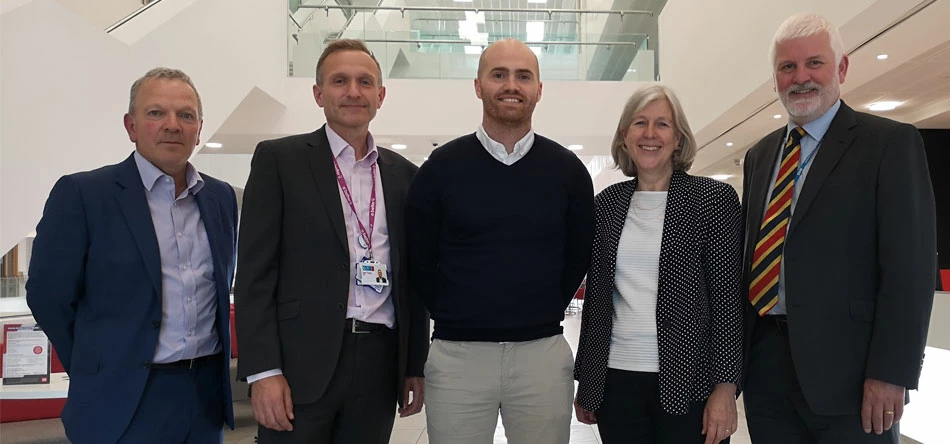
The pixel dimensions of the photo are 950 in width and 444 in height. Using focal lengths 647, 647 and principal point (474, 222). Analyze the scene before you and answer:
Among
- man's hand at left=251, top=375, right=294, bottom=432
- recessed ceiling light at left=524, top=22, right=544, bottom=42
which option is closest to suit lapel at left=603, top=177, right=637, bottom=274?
man's hand at left=251, top=375, right=294, bottom=432

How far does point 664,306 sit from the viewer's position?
2102mm

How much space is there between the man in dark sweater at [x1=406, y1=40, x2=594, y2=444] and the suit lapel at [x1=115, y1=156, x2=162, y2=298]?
84 centimetres

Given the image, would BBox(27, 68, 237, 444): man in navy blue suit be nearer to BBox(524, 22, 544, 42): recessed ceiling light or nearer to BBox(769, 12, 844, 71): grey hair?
BBox(769, 12, 844, 71): grey hair

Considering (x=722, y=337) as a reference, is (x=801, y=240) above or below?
above

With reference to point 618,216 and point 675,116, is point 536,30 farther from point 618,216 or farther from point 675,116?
point 618,216

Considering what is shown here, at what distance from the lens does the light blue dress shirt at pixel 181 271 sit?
2.18 meters

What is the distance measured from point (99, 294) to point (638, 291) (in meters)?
1.77

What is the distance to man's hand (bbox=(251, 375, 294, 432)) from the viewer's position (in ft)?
6.57

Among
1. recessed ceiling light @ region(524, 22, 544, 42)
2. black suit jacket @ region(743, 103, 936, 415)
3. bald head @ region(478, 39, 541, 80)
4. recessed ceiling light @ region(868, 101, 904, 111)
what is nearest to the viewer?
black suit jacket @ region(743, 103, 936, 415)

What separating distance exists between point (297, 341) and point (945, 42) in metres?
6.52

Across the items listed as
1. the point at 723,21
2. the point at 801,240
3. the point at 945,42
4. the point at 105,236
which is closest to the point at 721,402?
the point at 801,240

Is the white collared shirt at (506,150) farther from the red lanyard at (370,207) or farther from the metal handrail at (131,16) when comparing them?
the metal handrail at (131,16)

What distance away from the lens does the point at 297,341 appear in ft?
6.82

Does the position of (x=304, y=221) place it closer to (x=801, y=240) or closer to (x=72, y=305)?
(x=72, y=305)
